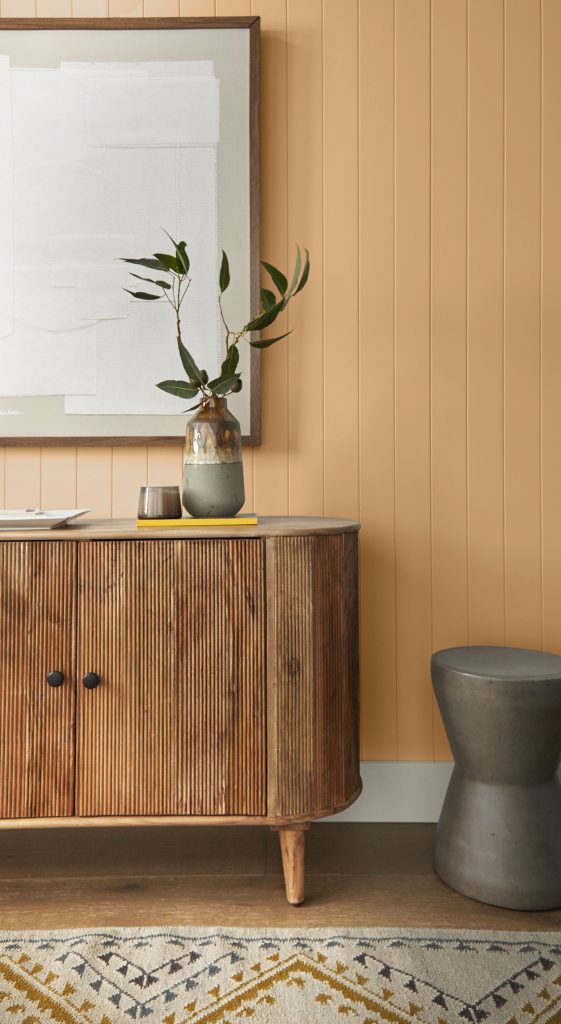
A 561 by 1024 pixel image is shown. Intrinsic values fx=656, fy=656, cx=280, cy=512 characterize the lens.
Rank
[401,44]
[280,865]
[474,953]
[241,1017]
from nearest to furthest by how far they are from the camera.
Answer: [241,1017]
[474,953]
[280,865]
[401,44]

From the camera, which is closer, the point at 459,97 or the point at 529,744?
the point at 529,744

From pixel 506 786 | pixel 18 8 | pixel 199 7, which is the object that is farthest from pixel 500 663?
pixel 18 8

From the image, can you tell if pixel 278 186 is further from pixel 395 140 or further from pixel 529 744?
pixel 529 744

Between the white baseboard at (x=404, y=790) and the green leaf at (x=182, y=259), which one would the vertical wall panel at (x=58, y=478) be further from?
the white baseboard at (x=404, y=790)

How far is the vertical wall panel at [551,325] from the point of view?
1712mm

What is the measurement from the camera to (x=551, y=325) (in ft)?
5.71

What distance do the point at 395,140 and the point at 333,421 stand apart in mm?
755

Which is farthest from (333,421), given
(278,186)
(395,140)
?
(395,140)

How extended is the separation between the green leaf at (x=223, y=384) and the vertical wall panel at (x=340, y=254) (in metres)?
0.38

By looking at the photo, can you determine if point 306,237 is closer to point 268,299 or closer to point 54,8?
point 268,299

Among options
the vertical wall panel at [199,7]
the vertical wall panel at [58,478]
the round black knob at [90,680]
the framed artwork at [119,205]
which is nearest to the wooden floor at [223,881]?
the round black knob at [90,680]

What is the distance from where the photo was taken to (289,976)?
1.15 metres

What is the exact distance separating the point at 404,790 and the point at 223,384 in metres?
1.16

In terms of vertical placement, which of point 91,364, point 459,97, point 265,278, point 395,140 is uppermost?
point 459,97
